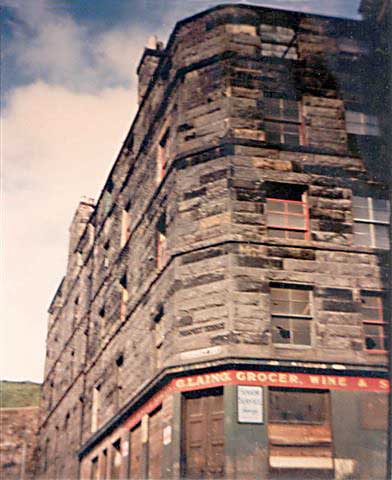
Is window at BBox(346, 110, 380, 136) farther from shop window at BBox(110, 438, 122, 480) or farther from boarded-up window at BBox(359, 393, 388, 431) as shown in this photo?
A: shop window at BBox(110, 438, 122, 480)

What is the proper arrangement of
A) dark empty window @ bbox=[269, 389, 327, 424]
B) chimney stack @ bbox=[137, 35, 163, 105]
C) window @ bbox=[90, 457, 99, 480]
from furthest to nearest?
window @ bbox=[90, 457, 99, 480] → chimney stack @ bbox=[137, 35, 163, 105] → dark empty window @ bbox=[269, 389, 327, 424]

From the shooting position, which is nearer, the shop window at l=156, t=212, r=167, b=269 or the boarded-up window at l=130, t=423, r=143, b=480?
the boarded-up window at l=130, t=423, r=143, b=480

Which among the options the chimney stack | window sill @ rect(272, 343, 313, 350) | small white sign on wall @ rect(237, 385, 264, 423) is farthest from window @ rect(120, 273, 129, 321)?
small white sign on wall @ rect(237, 385, 264, 423)

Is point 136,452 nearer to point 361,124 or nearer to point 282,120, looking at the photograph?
point 282,120

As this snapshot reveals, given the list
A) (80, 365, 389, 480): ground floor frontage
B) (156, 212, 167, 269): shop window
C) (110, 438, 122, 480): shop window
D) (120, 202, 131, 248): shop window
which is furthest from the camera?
(120, 202, 131, 248): shop window

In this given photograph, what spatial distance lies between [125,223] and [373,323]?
394 inches

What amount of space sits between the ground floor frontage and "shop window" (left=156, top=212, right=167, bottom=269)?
4.09m

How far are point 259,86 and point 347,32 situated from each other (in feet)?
9.96

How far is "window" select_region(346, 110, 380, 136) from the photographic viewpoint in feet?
63.1

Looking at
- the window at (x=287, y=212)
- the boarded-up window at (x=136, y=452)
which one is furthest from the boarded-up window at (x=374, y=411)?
the boarded-up window at (x=136, y=452)

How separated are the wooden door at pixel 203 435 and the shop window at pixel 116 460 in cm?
618

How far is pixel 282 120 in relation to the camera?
62.3ft

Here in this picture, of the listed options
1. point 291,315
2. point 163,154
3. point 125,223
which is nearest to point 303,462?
point 291,315

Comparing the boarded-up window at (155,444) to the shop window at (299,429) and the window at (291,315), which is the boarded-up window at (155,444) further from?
the window at (291,315)
